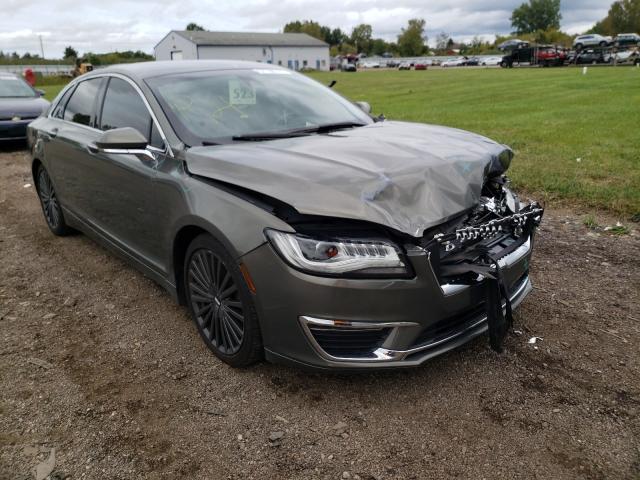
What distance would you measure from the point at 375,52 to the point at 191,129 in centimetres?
14222

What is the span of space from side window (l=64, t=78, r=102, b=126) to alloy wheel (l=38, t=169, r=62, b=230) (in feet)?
2.83

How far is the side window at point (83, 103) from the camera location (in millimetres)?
4469

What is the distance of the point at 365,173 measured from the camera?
8.86ft

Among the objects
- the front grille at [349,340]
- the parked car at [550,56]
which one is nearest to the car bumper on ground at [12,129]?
the front grille at [349,340]

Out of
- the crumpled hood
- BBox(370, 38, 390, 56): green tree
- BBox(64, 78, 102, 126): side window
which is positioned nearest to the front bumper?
the crumpled hood

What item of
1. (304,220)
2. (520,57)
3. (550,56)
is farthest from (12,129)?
(520,57)

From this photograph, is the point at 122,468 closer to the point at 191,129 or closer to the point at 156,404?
the point at 156,404

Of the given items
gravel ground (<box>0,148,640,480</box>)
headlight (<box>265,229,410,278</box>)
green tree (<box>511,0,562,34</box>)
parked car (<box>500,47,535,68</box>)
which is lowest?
gravel ground (<box>0,148,640,480</box>)

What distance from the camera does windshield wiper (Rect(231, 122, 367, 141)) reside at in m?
3.43

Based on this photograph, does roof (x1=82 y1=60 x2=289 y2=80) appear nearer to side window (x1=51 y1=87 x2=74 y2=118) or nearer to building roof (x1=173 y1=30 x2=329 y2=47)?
side window (x1=51 y1=87 x2=74 y2=118)

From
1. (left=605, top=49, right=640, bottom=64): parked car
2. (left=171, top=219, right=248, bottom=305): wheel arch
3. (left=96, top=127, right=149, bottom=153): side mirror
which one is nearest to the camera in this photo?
(left=171, top=219, right=248, bottom=305): wheel arch

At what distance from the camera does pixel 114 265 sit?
4750mm

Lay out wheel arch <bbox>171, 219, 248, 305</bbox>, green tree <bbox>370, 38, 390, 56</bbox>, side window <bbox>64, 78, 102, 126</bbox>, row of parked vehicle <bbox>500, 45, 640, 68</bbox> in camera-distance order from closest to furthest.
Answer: wheel arch <bbox>171, 219, 248, 305</bbox>
side window <bbox>64, 78, 102, 126</bbox>
row of parked vehicle <bbox>500, 45, 640, 68</bbox>
green tree <bbox>370, 38, 390, 56</bbox>

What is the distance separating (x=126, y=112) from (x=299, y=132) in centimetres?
129
